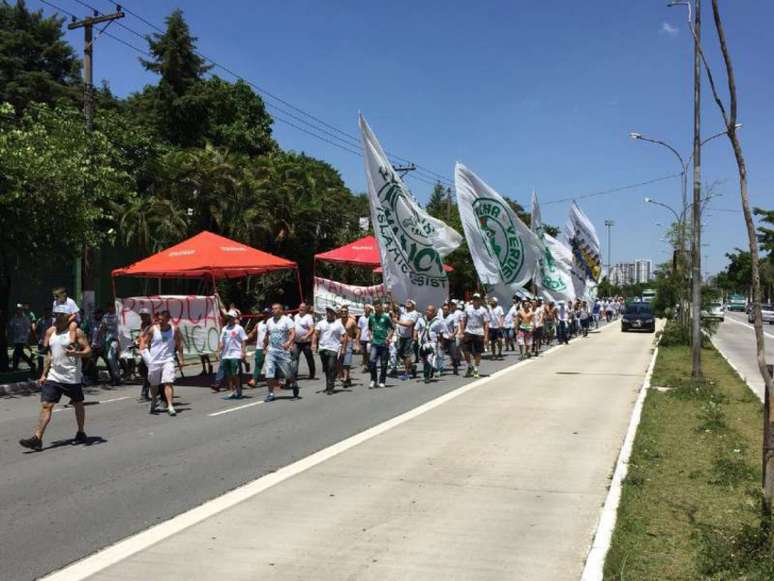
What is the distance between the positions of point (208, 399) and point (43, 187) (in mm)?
5536

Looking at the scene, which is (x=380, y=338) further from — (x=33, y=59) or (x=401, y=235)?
(x=33, y=59)

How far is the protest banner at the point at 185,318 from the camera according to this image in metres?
16.0

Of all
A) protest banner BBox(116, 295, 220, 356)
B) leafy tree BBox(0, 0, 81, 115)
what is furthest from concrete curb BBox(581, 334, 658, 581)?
leafy tree BBox(0, 0, 81, 115)

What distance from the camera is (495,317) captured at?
20.5 metres

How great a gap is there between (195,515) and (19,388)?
10651 mm

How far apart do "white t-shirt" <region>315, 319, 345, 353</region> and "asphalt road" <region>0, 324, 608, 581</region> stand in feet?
3.02

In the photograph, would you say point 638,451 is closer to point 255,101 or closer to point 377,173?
point 377,173

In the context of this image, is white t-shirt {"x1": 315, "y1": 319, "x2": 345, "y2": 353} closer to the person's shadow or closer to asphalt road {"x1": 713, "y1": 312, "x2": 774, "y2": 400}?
the person's shadow

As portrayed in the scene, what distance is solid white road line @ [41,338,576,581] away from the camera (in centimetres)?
489

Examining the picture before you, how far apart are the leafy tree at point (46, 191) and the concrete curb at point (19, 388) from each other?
7.49 ft

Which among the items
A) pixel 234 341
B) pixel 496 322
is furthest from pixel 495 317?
pixel 234 341

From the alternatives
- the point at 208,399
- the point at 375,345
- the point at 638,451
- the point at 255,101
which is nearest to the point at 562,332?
the point at 375,345

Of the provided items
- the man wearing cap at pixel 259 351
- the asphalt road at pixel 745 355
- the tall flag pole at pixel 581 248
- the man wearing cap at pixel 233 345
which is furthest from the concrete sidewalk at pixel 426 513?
the tall flag pole at pixel 581 248

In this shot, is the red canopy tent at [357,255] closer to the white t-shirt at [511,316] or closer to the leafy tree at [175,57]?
the white t-shirt at [511,316]
